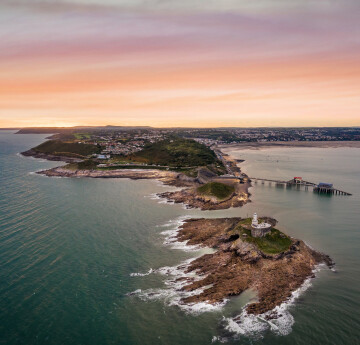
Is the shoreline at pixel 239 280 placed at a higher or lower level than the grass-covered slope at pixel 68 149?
lower

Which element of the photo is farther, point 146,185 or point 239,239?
point 146,185

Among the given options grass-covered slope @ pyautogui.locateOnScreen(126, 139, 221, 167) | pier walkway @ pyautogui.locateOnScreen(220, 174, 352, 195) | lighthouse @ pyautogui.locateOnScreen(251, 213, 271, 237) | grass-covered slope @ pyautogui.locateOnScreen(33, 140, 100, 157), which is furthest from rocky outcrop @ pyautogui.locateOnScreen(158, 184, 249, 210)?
grass-covered slope @ pyautogui.locateOnScreen(33, 140, 100, 157)

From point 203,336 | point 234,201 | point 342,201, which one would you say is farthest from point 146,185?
point 203,336

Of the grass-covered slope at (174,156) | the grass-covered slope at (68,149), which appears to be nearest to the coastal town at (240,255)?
the grass-covered slope at (174,156)

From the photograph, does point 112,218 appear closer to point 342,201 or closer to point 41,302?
point 41,302

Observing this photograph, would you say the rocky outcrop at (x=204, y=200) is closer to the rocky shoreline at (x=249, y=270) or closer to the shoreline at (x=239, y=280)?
the rocky shoreline at (x=249, y=270)

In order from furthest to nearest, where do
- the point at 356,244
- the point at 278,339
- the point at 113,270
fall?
the point at 356,244, the point at 113,270, the point at 278,339
